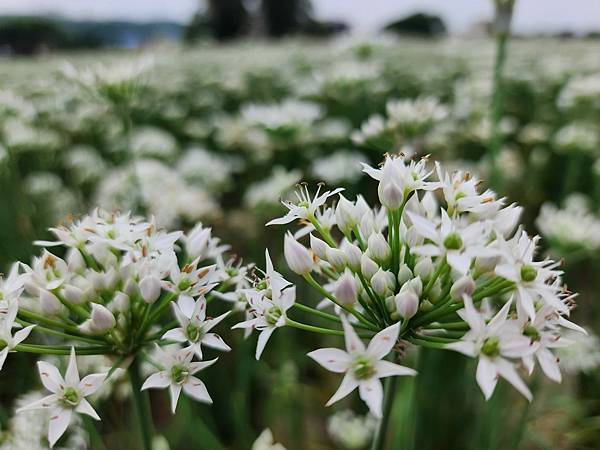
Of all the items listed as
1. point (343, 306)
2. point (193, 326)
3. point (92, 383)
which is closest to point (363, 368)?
point (343, 306)

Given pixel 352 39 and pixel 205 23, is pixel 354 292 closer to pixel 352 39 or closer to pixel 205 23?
pixel 352 39

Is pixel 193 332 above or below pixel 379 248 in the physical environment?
below

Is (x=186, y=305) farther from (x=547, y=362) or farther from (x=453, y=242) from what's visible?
(x=547, y=362)

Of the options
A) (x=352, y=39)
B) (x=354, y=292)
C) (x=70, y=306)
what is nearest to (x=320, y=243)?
(x=354, y=292)

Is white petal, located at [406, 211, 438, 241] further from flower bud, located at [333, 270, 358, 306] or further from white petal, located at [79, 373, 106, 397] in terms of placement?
white petal, located at [79, 373, 106, 397]

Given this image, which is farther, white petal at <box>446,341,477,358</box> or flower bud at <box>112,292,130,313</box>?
flower bud at <box>112,292,130,313</box>

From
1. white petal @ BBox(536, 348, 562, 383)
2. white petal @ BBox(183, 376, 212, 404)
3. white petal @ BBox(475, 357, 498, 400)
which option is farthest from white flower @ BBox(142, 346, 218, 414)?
white petal @ BBox(536, 348, 562, 383)
